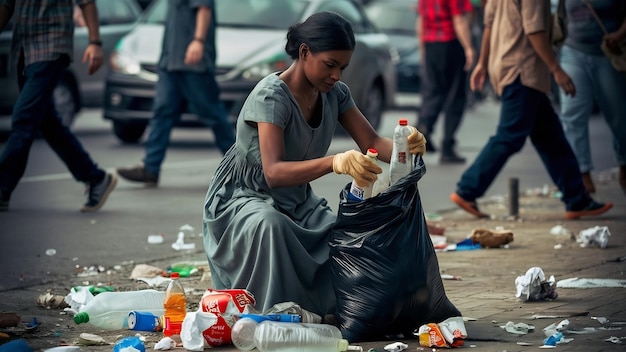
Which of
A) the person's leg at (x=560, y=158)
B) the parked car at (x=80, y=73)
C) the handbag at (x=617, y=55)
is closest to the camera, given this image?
the person's leg at (x=560, y=158)

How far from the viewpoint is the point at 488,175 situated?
8.61 m

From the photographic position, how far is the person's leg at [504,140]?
8.46 m

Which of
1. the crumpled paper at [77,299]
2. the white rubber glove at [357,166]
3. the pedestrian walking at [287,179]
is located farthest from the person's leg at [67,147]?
the white rubber glove at [357,166]

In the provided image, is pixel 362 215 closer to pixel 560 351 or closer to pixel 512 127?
pixel 560 351

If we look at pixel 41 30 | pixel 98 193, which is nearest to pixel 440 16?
pixel 98 193

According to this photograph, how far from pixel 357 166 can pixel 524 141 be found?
3.97 metres

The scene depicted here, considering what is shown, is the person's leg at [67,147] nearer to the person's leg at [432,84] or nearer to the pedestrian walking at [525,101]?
the pedestrian walking at [525,101]

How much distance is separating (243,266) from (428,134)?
8.23 m

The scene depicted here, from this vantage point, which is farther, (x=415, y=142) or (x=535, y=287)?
(x=535, y=287)

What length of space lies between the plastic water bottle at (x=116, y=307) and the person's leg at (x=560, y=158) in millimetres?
3651

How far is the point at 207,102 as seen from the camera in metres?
10.6

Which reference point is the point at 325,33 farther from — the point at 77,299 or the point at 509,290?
the point at 509,290

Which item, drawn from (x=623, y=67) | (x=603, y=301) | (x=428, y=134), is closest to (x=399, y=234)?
(x=603, y=301)

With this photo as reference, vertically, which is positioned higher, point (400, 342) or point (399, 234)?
point (399, 234)
